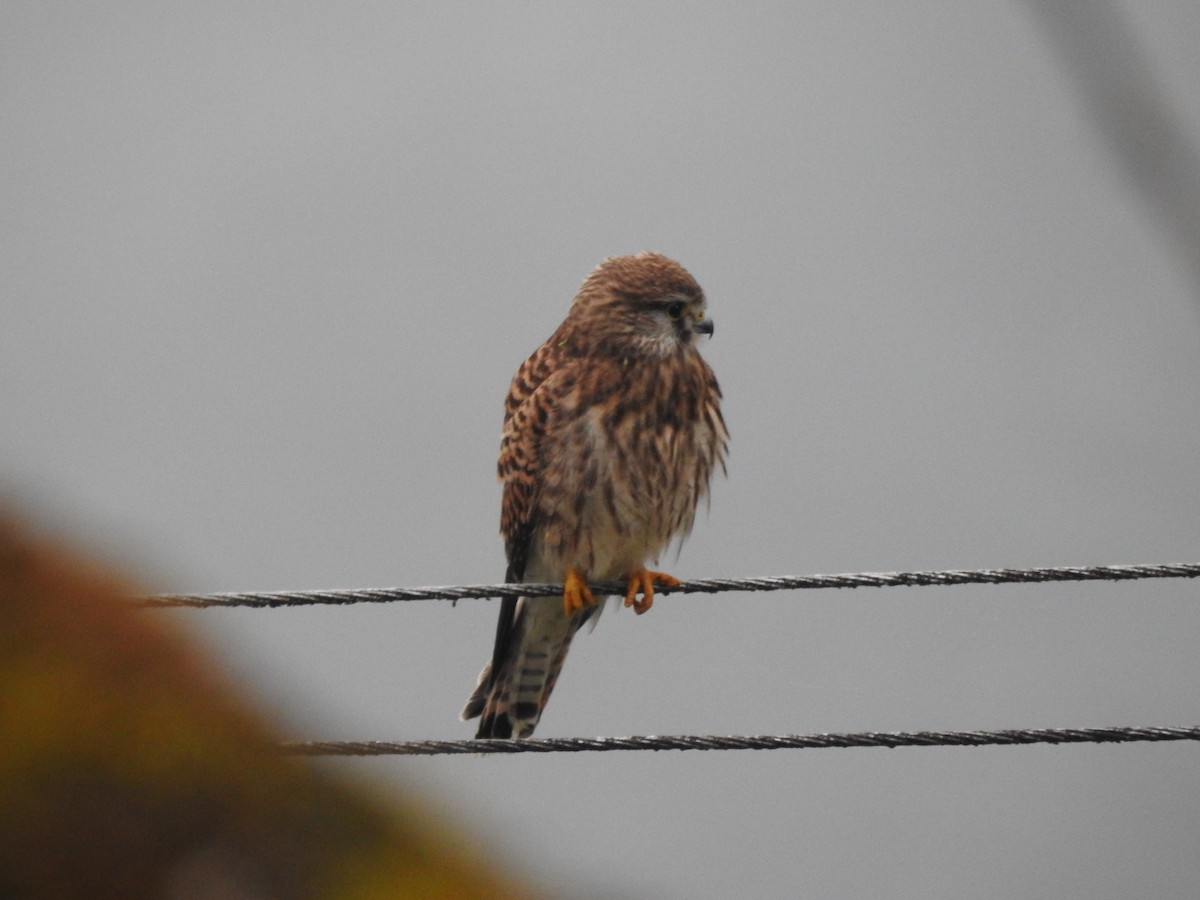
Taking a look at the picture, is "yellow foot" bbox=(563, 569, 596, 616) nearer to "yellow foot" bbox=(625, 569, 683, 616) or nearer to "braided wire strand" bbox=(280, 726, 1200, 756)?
"yellow foot" bbox=(625, 569, 683, 616)

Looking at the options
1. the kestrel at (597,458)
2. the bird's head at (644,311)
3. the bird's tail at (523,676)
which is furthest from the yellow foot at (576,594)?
the bird's head at (644,311)

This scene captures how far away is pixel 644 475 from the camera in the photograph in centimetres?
505

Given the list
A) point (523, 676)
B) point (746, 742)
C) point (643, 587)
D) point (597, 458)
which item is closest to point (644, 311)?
point (597, 458)

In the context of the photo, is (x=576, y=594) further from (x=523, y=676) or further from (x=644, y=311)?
(x=644, y=311)

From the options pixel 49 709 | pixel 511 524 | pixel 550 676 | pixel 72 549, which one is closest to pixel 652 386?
pixel 511 524

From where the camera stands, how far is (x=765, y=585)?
3779 mm

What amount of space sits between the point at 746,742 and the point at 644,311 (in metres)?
1.89

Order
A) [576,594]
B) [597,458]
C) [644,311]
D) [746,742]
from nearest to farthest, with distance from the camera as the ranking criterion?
[746,742]
[576,594]
[597,458]
[644,311]

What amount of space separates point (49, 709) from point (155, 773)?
0.23 m

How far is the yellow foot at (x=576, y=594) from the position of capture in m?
4.91

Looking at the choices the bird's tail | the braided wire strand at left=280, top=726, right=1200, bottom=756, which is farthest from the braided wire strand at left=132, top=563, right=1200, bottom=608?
the bird's tail

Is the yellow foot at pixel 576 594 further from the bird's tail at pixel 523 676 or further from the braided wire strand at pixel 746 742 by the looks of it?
the braided wire strand at pixel 746 742

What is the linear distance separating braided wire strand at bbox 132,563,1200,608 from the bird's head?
1.26 m

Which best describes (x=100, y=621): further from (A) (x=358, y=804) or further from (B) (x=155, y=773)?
(A) (x=358, y=804)
